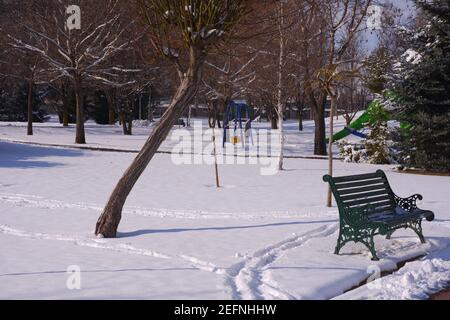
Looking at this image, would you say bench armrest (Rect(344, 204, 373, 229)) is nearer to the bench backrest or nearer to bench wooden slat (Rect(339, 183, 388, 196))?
the bench backrest

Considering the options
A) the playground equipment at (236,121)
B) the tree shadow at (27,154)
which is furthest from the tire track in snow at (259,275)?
the playground equipment at (236,121)

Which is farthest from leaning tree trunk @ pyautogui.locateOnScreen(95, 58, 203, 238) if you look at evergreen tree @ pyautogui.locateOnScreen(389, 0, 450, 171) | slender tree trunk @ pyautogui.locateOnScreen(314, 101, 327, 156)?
slender tree trunk @ pyautogui.locateOnScreen(314, 101, 327, 156)

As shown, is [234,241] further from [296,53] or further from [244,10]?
[296,53]

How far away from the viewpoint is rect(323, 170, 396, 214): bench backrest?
25.3 feet

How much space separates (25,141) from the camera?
2997 cm

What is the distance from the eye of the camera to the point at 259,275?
6641 mm

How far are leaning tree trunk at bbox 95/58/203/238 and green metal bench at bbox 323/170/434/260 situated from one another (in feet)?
8.27

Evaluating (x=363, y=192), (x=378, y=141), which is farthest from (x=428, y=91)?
(x=363, y=192)

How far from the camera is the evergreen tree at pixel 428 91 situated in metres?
19.2

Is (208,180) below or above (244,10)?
below

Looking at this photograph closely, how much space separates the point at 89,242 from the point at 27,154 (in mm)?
16217

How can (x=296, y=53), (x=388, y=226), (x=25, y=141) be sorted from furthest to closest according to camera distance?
(x=25, y=141) → (x=296, y=53) → (x=388, y=226)

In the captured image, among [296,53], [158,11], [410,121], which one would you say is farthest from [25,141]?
[158,11]
